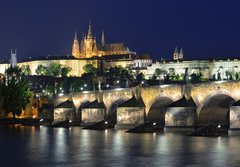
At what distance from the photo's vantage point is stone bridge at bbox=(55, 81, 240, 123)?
4800cm

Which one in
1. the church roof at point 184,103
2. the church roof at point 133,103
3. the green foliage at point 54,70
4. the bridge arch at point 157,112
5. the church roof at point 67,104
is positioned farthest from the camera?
the green foliage at point 54,70

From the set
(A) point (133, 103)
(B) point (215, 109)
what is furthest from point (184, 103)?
(A) point (133, 103)

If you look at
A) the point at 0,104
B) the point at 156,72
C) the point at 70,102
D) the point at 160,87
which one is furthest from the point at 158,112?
the point at 156,72

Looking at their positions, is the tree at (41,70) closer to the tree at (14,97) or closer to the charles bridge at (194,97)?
the tree at (14,97)

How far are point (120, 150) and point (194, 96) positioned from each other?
Result: 614 inches

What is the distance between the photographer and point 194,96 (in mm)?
50469

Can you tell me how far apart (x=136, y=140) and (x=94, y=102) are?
66.5 ft

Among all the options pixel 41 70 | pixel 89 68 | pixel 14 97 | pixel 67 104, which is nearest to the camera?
pixel 67 104

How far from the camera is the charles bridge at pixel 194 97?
48156 millimetres

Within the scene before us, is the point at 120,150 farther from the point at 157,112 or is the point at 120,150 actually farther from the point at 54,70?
the point at 54,70

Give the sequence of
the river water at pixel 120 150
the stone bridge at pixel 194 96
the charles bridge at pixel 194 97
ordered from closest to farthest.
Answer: the river water at pixel 120 150 → the stone bridge at pixel 194 96 → the charles bridge at pixel 194 97

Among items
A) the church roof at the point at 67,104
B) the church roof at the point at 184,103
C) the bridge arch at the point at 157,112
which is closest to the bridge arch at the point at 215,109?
the church roof at the point at 184,103

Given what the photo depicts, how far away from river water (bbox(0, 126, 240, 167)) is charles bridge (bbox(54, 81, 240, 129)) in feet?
17.9

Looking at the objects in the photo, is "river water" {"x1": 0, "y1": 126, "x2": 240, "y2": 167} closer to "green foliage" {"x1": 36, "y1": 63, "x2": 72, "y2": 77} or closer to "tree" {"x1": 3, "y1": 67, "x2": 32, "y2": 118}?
"tree" {"x1": 3, "y1": 67, "x2": 32, "y2": 118}
